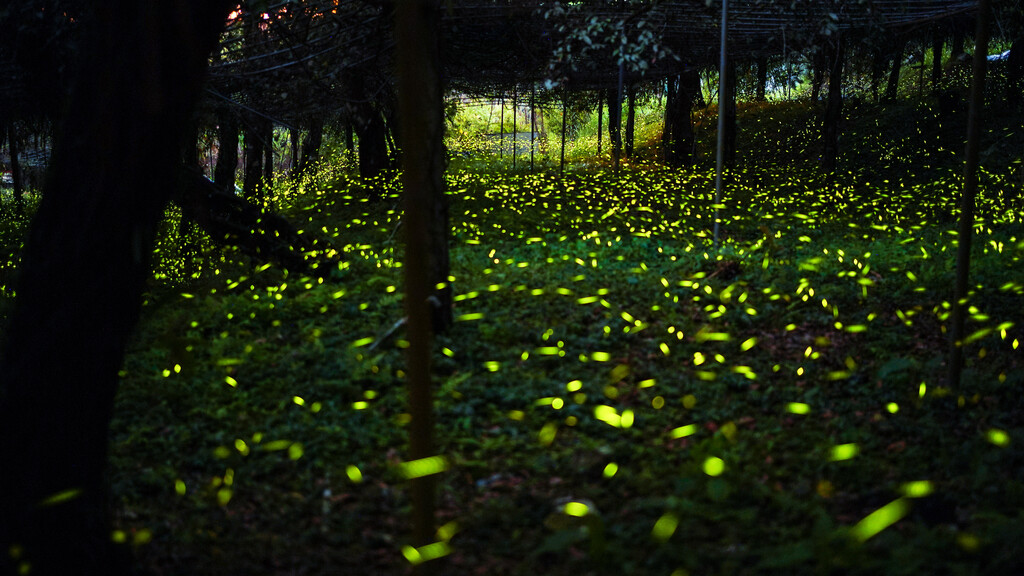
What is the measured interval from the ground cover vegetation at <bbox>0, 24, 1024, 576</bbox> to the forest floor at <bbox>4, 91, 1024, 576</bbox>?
0.02 m

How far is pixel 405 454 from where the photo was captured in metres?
3.96

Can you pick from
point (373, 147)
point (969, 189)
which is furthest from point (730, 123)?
point (969, 189)

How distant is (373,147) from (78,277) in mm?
11905

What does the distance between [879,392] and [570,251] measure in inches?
180

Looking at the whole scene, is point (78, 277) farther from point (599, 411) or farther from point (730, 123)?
point (730, 123)

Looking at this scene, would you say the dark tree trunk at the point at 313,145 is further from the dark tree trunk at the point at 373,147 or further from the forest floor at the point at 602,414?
the forest floor at the point at 602,414

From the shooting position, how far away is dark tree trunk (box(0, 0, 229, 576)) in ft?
8.96

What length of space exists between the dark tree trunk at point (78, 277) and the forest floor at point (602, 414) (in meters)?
0.50

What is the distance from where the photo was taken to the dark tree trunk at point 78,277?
2.73 m

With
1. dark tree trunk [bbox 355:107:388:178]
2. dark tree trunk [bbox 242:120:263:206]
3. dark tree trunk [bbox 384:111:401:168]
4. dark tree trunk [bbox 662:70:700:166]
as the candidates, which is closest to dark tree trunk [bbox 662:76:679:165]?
dark tree trunk [bbox 662:70:700:166]

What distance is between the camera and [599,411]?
4.25 m

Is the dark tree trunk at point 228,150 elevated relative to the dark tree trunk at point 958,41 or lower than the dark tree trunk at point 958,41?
lower

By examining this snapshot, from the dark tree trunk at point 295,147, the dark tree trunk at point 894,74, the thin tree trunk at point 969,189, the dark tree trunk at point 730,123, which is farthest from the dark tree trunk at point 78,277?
the dark tree trunk at point 894,74

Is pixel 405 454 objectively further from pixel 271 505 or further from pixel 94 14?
pixel 94 14
